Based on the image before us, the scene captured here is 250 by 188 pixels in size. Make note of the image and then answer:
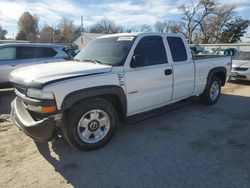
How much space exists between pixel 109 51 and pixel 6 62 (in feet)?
17.8

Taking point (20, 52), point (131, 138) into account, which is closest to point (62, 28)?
point (20, 52)

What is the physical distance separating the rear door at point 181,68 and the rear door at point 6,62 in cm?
584

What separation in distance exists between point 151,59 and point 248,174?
2.59 m

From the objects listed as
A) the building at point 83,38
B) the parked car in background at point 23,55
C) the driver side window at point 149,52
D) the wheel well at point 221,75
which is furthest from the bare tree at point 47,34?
the driver side window at point 149,52

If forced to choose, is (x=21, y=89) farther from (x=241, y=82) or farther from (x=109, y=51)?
(x=241, y=82)

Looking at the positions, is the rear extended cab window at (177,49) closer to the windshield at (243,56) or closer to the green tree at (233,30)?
the windshield at (243,56)

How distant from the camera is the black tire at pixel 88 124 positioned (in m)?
3.90

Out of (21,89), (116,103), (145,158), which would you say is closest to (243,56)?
(116,103)

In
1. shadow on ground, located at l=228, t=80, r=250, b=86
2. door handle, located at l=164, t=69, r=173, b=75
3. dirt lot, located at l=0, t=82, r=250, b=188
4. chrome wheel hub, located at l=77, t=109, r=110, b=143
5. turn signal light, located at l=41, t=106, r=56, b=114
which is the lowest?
dirt lot, located at l=0, t=82, r=250, b=188

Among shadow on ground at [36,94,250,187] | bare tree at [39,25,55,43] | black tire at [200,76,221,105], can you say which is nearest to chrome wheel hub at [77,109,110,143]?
shadow on ground at [36,94,250,187]

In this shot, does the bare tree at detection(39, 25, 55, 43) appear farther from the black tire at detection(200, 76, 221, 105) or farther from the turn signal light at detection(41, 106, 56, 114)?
the turn signal light at detection(41, 106, 56, 114)

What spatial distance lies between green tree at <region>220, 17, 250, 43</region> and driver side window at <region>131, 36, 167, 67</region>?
54.9 metres

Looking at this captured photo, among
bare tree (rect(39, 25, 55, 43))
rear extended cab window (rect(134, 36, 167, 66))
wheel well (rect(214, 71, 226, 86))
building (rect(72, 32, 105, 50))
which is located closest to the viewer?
rear extended cab window (rect(134, 36, 167, 66))

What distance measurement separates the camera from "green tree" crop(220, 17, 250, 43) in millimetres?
54969
